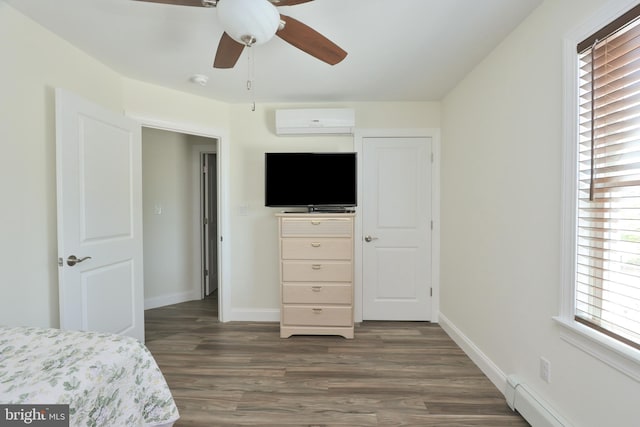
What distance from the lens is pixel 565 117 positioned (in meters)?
1.37

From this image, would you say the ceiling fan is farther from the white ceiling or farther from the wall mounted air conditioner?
the wall mounted air conditioner

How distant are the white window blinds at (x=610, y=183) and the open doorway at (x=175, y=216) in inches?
128

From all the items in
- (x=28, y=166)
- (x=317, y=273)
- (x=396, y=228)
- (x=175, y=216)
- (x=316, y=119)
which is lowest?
(x=317, y=273)

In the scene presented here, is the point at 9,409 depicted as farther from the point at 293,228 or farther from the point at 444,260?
the point at 444,260

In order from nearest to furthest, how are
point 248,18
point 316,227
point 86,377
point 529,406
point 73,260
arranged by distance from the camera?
point 86,377 < point 248,18 < point 529,406 < point 73,260 < point 316,227

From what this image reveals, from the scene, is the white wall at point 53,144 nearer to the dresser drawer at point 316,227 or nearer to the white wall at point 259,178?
the white wall at point 259,178

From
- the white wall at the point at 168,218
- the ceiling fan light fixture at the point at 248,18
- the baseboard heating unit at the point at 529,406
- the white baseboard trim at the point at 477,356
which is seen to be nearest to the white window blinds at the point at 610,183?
the baseboard heating unit at the point at 529,406

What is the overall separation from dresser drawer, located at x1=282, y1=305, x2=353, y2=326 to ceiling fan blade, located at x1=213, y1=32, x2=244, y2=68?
2065 mm

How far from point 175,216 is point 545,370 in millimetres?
3802

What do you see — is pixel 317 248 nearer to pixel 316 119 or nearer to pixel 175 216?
pixel 316 119

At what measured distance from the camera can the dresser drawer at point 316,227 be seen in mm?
2621

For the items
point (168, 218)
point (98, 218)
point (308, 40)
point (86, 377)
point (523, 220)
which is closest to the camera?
point (86, 377)

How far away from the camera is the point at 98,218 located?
2014 millimetres

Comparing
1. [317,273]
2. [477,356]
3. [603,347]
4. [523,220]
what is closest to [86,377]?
[317,273]
